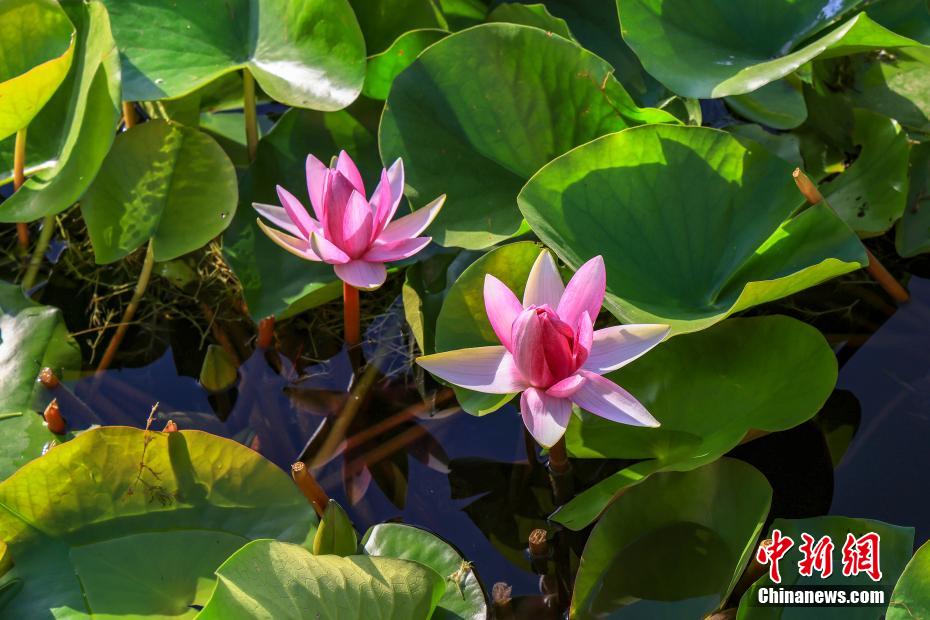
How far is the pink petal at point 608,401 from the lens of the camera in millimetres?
1259

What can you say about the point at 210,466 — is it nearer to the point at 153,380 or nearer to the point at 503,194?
the point at 153,380

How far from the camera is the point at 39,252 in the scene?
2105 mm

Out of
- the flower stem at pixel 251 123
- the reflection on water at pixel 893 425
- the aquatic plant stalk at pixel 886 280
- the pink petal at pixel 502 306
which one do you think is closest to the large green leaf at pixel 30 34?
the flower stem at pixel 251 123

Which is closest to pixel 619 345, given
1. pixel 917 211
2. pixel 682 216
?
pixel 682 216

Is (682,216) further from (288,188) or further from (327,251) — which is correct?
(288,188)

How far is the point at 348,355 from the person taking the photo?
1.92m

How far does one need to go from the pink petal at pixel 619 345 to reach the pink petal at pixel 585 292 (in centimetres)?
5

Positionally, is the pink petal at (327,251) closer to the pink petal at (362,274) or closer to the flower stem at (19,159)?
the pink petal at (362,274)

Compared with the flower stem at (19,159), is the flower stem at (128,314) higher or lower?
lower

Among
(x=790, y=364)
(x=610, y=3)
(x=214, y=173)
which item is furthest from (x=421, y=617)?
(x=610, y=3)

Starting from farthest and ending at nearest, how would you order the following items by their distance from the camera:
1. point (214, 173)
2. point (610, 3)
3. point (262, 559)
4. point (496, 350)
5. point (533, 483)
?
point (610, 3) → point (214, 173) → point (533, 483) → point (496, 350) → point (262, 559)

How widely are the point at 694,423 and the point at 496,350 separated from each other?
373mm

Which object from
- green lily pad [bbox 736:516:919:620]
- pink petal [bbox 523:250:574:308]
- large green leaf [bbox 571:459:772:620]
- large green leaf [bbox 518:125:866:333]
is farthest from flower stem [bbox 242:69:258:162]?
green lily pad [bbox 736:516:919:620]

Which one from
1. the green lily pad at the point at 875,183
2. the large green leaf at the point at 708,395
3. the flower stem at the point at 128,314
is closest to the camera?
the large green leaf at the point at 708,395
